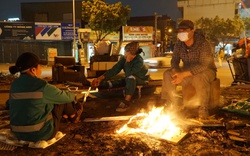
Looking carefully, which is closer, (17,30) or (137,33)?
(17,30)

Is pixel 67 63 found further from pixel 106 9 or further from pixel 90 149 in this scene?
pixel 106 9

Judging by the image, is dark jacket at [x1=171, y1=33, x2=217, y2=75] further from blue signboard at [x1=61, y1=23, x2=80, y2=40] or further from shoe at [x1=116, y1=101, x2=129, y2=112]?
blue signboard at [x1=61, y1=23, x2=80, y2=40]

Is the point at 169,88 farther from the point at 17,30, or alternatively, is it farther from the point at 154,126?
the point at 17,30

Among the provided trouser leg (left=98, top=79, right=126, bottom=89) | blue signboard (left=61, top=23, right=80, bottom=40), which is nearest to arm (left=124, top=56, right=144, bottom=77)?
trouser leg (left=98, top=79, right=126, bottom=89)

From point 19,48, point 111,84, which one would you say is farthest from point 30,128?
point 19,48

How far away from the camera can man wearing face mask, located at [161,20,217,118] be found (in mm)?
5051

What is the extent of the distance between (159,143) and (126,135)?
573mm

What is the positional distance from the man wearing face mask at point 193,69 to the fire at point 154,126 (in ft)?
2.10

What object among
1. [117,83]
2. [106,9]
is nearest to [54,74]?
[117,83]

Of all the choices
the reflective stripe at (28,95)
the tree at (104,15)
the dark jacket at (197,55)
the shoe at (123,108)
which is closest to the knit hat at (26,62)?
the reflective stripe at (28,95)

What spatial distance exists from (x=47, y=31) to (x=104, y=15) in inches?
248

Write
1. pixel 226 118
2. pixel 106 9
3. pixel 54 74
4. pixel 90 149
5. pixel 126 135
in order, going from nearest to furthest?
pixel 90 149
pixel 126 135
pixel 226 118
pixel 54 74
pixel 106 9

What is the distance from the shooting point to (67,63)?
11.5m

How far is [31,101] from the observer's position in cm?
341
